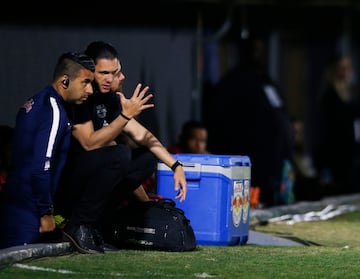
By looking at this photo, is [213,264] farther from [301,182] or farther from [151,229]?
[301,182]

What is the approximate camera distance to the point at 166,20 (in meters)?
14.8

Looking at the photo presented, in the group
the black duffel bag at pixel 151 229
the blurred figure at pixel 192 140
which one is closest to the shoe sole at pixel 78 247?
the black duffel bag at pixel 151 229

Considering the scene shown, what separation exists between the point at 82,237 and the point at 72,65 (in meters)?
1.21

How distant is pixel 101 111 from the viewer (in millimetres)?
10789

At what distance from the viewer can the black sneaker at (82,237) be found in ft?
33.5

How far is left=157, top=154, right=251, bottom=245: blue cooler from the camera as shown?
454 inches

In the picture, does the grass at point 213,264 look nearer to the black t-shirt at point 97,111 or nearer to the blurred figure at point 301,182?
the black t-shirt at point 97,111

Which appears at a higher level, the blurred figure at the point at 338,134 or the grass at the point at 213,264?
the blurred figure at the point at 338,134

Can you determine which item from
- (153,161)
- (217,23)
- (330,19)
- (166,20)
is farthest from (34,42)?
(330,19)

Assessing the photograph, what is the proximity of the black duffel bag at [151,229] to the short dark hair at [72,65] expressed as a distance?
1.25 m

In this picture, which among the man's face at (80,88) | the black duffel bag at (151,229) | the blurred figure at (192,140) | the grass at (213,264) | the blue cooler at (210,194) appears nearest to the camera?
the grass at (213,264)

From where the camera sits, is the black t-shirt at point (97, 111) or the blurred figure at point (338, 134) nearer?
the black t-shirt at point (97, 111)

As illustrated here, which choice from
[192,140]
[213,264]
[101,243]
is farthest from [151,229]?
[192,140]

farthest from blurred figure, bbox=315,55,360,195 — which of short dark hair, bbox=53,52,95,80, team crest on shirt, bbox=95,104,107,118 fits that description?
short dark hair, bbox=53,52,95,80
